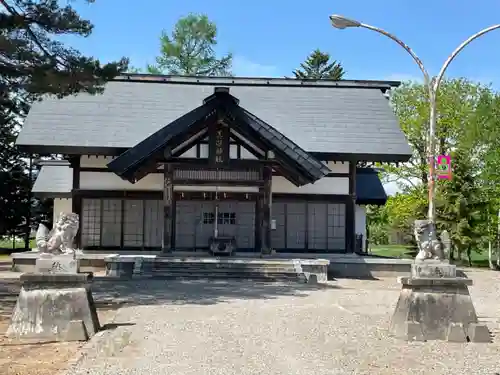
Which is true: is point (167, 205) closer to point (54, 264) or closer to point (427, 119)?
point (54, 264)

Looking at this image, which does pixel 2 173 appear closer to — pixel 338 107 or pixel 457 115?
pixel 338 107

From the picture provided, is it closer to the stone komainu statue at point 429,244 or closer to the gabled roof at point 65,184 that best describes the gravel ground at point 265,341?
the stone komainu statue at point 429,244

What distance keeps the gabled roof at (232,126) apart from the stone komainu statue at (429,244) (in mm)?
10905

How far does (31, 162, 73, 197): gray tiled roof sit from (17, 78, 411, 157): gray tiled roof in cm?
A: 325

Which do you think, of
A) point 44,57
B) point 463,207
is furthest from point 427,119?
point 44,57

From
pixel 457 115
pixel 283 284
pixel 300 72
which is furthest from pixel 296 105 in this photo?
pixel 300 72

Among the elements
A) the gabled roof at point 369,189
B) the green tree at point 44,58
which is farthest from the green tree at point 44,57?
the gabled roof at point 369,189

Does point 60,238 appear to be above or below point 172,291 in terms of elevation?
above

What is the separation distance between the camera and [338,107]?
2645cm

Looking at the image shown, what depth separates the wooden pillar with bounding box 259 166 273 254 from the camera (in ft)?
69.5

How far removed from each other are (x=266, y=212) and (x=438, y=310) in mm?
12337

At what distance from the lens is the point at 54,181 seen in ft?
88.8

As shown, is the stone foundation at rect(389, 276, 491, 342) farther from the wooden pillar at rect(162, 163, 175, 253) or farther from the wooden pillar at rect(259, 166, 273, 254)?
the wooden pillar at rect(162, 163, 175, 253)

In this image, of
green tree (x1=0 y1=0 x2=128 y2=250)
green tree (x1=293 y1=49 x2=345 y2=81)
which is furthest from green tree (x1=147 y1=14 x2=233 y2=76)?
green tree (x1=0 y1=0 x2=128 y2=250)
